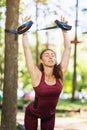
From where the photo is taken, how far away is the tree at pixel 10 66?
678 cm

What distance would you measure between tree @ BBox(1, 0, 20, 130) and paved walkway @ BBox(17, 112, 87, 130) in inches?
242

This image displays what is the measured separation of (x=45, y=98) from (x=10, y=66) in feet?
10.7

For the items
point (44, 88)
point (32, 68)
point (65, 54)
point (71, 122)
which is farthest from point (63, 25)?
point (71, 122)

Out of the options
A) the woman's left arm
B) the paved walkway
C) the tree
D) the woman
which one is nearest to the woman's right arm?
the woman

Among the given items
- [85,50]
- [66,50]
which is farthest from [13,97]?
[85,50]

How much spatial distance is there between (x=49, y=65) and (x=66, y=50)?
0.32 m

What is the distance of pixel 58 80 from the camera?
12.3ft

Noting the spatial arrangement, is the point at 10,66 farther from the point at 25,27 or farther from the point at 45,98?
the point at 45,98

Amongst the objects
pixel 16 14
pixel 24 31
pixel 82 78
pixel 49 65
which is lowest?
pixel 82 78

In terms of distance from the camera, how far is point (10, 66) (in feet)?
22.4

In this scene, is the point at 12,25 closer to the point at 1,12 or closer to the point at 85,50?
the point at 1,12

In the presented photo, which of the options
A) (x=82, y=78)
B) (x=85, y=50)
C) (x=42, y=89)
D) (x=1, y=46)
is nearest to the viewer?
(x=42, y=89)

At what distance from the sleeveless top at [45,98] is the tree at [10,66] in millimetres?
3086

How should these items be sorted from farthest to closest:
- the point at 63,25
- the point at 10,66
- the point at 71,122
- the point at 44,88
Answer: the point at 71,122, the point at 10,66, the point at 63,25, the point at 44,88
